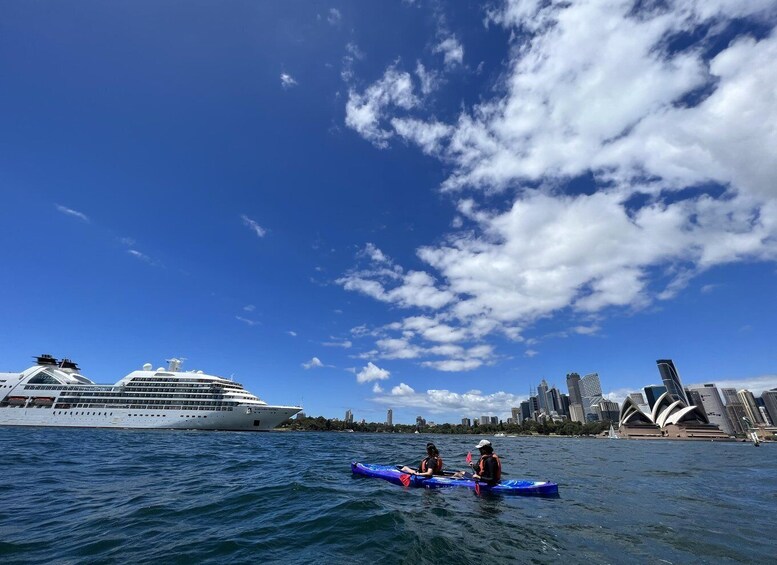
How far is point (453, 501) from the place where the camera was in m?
14.8

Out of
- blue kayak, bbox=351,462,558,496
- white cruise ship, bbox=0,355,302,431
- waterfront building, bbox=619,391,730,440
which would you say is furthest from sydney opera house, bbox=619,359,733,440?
blue kayak, bbox=351,462,558,496

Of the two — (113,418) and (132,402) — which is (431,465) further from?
(113,418)

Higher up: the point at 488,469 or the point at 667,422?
the point at 667,422

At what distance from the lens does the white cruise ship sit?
78.9 metres

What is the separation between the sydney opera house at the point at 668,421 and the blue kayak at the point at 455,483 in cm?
16656

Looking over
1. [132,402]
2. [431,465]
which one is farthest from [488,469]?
[132,402]

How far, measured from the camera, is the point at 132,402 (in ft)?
263

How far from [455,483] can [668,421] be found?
17166cm

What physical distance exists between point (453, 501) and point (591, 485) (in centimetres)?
984

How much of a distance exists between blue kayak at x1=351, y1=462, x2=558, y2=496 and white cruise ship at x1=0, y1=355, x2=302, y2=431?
7260 cm

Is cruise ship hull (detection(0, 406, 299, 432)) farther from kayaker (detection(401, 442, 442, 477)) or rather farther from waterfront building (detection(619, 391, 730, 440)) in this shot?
waterfront building (detection(619, 391, 730, 440))

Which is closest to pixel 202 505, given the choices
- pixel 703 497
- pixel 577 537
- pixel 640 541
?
pixel 577 537

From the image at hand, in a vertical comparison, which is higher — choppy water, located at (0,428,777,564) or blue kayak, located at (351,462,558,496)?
blue kayak, located at (351,462,558,496)

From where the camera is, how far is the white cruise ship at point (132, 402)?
78875 millimetres
